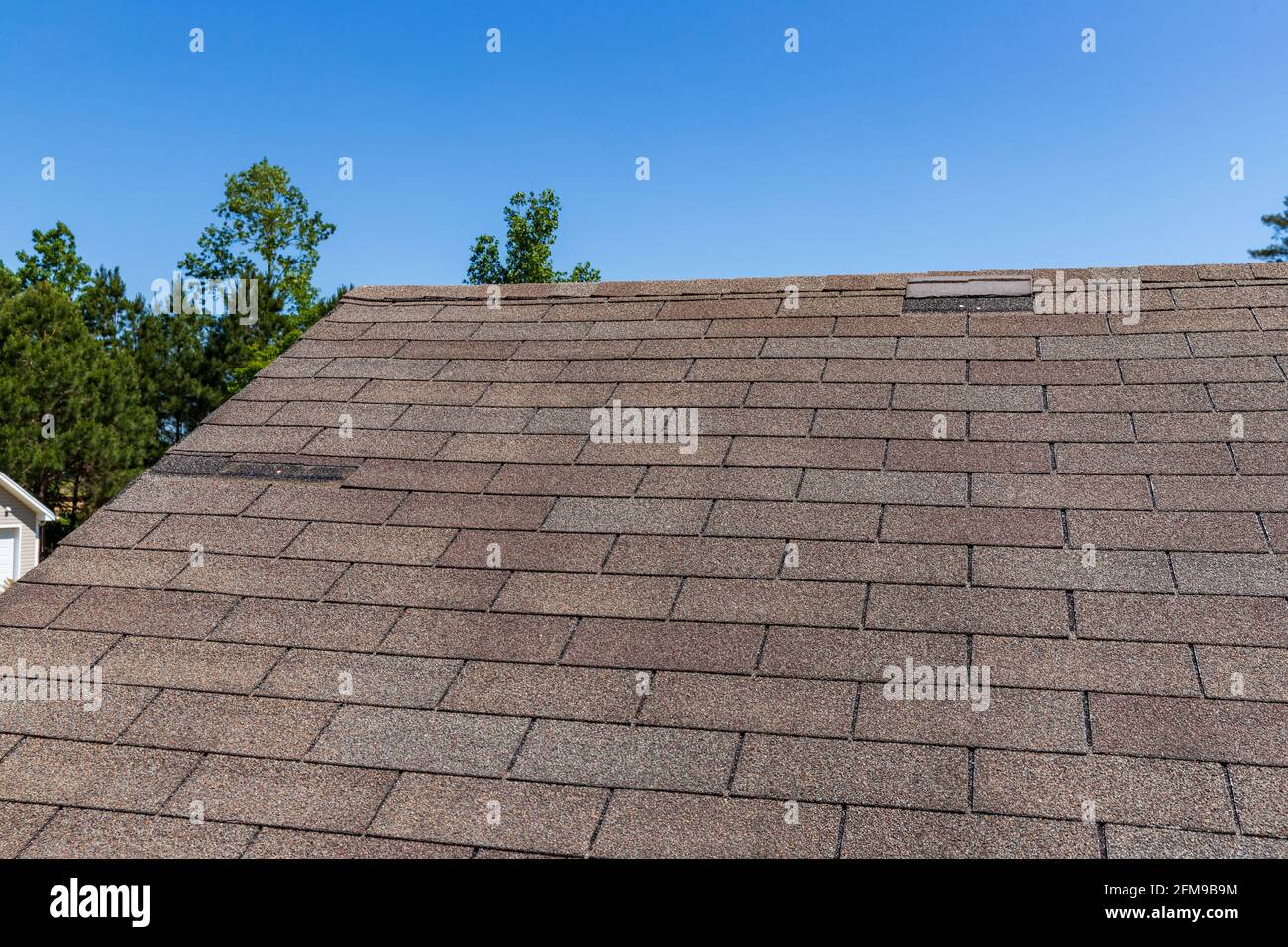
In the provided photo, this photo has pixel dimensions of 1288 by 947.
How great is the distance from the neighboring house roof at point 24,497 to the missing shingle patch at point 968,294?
22.6 meters

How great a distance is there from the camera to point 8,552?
23.6 metres

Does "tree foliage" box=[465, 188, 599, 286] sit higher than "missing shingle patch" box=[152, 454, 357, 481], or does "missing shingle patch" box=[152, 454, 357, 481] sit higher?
"tree foliage" box=[465, 188, 599, 286]

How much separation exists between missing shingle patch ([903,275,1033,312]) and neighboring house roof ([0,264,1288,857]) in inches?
1.3

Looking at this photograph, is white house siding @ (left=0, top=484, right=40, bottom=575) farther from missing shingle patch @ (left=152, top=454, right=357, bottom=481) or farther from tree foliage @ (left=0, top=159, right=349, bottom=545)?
missing shingle patch @ (left=152, top=454, right=357, bottom=481)

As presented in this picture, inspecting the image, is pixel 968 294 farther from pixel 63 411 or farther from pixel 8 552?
pixel 63 411

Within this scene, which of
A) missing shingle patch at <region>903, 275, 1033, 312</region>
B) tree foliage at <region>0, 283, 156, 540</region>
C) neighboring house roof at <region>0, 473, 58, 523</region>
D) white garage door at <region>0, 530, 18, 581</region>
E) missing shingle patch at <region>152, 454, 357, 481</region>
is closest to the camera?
missing shingle patch at <region>152, 454, 357, 481</region>

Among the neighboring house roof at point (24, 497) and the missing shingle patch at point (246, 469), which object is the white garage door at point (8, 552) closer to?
the neighboring house roof at point (24, 497)

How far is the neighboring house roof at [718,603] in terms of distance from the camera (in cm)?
259

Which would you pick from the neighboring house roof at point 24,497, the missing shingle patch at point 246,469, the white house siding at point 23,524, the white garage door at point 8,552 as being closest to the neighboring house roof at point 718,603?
the missing shingle patch at point 246,469

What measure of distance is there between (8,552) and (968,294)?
24.6 m

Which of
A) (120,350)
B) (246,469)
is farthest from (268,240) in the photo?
(246,469)

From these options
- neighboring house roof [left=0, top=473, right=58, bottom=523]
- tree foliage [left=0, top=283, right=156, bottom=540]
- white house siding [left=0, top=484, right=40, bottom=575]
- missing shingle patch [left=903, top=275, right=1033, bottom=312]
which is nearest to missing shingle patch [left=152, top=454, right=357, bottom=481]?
missing shingle patch [left=903, top=275, right=1033, bottom=312]

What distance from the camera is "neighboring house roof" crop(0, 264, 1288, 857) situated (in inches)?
102

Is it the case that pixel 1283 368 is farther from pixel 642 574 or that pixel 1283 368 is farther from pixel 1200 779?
pixel 642 574
